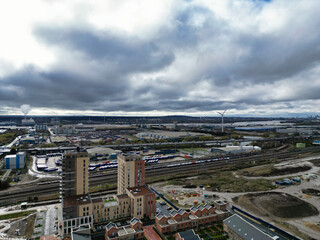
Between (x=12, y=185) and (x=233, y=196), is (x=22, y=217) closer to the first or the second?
(x=12, y=185)

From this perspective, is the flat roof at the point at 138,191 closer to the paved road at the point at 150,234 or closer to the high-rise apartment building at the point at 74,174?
the paved road at the point at 150,234

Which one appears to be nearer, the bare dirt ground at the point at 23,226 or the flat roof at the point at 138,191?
the bare dirt ground at the point at 23,226

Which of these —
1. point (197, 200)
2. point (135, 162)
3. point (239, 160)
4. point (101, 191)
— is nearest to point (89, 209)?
point (135, 162)

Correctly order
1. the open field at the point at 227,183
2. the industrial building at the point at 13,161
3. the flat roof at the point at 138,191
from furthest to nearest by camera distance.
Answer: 1. the industrial building at the point at 13,161
2. the open field at the point at 227,183
3. the flat roof at the point at 138,191

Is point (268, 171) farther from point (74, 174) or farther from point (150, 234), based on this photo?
point (74, 174)

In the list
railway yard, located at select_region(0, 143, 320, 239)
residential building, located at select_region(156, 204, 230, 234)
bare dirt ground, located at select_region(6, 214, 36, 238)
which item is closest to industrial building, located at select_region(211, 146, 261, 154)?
railway yard, located at select_region(0, 143, 320, 239)

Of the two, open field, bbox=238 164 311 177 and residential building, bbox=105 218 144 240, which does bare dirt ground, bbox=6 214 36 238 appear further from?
open field, bbox=238 164 311 177

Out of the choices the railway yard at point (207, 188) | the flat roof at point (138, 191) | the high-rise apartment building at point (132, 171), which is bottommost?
the railway yard at point (207, 188)

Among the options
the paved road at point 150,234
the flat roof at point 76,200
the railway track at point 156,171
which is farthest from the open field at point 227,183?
the flat roof at point 76,200

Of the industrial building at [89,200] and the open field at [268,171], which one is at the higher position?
the industrial building at [89,200]
